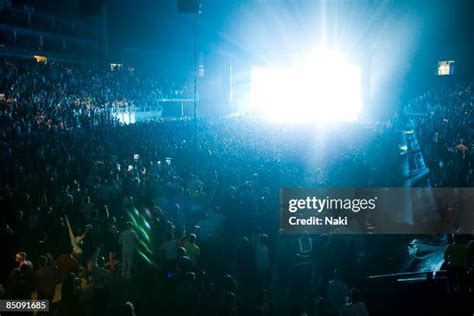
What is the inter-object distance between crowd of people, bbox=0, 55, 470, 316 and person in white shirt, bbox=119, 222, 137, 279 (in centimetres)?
2

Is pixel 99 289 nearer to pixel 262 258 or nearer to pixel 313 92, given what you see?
pixel 262 258

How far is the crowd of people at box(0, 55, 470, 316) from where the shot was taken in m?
6.68

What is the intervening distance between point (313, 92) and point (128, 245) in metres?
27.4

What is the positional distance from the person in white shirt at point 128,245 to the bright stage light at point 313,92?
25.7 m

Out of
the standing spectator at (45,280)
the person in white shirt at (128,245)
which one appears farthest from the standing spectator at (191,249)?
the standing spectator at (45,280)

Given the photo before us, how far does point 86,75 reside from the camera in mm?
30578

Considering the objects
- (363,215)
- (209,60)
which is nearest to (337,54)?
(209,60)

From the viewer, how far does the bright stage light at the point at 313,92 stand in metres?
33.3

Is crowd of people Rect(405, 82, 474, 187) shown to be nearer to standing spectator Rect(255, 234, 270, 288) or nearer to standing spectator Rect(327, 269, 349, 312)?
standing spectator Rect(255, 234, 270, 288)

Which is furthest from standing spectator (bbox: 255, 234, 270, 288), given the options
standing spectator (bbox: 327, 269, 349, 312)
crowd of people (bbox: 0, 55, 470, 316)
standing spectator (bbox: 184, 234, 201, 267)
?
standing spectator (bbox: 327, 269, 349, 312)

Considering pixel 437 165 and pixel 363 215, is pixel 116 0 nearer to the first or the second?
pixel 437 165

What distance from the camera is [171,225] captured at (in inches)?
318

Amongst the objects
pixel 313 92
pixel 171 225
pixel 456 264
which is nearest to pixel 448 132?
pixel 456 264

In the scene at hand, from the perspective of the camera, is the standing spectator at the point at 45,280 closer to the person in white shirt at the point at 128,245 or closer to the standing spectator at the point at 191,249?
the person in white shirt at the point at 128,245
